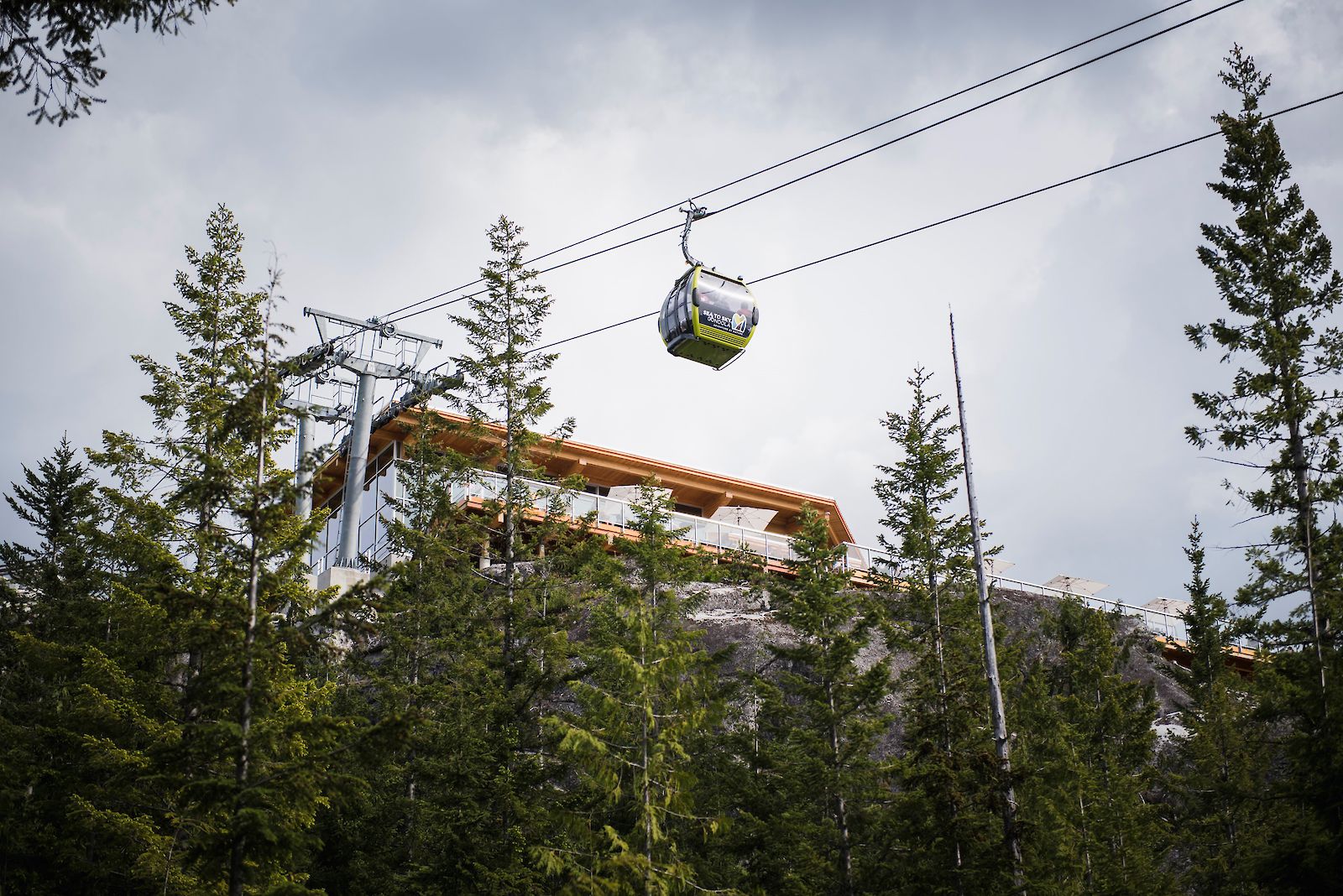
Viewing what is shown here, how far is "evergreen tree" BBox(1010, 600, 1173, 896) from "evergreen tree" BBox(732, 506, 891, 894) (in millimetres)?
3087

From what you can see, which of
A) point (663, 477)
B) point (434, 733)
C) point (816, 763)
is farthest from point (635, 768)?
point (663, 477)

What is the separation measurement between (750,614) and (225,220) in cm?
1927

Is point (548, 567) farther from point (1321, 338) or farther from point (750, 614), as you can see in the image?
point (1321, 338)

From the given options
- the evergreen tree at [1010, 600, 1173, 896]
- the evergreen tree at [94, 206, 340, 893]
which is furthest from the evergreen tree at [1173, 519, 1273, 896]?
the evergreen tree at [94, 206, 340, 893]

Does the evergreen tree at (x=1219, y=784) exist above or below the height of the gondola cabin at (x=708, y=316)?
below

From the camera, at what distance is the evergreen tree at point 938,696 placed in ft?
66.3

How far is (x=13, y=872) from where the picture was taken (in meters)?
21.4

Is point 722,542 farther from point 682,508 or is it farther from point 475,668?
point 475,668

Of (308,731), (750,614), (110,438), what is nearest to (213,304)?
(110,438)

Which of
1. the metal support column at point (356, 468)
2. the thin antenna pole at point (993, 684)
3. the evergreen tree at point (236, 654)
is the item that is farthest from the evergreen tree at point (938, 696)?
the metal support column at point (356, 468)

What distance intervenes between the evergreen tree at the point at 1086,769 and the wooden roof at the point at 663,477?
40.2ft

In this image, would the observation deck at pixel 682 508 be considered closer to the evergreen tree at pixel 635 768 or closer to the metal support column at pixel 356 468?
the metal support column at pixel 356 468

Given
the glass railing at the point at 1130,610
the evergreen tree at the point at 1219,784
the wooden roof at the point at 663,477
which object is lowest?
the evergreen tree at the point at 1219,784

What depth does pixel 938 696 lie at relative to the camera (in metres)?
22.5
